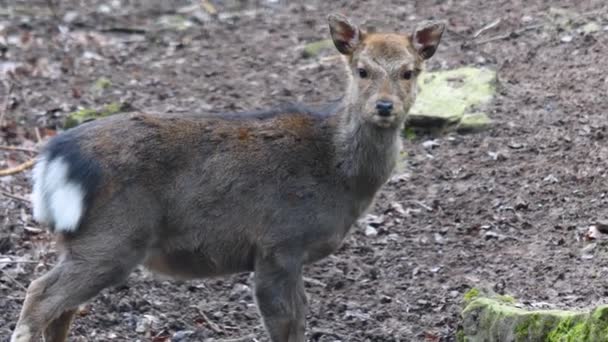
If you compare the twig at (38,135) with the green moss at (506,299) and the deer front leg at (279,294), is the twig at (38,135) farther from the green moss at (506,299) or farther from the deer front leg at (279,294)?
the green moss at (506,299)

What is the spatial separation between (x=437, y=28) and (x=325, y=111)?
878mm

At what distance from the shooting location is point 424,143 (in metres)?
9.89

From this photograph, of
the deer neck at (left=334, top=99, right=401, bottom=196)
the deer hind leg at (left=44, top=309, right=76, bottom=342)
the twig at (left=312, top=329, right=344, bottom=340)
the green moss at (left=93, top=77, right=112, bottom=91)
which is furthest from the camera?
the green moss at (left=93, top=77, right=112, bottom=91)

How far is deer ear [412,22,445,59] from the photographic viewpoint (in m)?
7.38

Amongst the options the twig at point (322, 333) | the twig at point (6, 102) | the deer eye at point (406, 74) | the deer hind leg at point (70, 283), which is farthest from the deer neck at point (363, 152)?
the twig at point (6, 102)

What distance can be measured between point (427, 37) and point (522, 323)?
92.2 inches

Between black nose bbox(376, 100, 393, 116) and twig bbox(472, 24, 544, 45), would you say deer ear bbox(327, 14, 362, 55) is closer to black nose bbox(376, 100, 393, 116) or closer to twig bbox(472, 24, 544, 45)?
black nose bbox(376, 100, 393, 116)

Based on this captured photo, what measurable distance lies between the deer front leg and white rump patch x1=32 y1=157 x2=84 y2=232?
3.64 feet

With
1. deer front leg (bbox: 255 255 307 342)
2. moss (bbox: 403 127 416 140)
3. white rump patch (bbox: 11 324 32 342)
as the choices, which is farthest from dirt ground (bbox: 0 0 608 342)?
white rump patch (bbox: 11 324 32 342)

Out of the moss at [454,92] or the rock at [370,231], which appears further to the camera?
the moss at [454,92]

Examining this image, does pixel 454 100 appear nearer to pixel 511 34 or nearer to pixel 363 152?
pixel 511 34

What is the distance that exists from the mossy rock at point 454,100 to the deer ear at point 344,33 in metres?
2.62

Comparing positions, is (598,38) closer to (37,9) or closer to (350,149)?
(350,149)

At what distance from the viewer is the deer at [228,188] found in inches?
247
